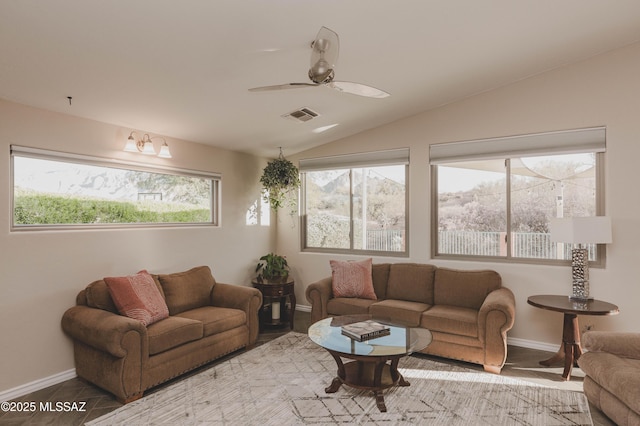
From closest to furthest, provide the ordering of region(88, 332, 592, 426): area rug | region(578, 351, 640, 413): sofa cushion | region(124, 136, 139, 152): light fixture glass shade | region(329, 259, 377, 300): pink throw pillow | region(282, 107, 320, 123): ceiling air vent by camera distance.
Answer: region(578, 351, 640, 413): sofa cushion → region(88, 332, 592, 426): area rug → region(124, 136, 139, 152): light fixture glass shade → region(282, 107, 320, 123): ceiling air vent → region(329, 259, 377, 300): pink throw pillow

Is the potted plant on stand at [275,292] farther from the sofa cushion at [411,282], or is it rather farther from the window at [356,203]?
the sofa cushion at [411,282]

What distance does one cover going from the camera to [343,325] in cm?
316

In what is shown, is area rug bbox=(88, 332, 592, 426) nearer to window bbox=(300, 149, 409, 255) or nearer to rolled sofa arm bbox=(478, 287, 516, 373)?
rolled sofa arm bbox=(478, 287, 516, 373)

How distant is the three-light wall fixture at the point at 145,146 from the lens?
11.8ft

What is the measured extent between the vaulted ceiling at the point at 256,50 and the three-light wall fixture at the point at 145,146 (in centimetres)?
13

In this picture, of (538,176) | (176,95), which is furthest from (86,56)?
(538,176)

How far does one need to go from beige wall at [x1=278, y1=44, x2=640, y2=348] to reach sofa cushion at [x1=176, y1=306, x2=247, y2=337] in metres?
2.23

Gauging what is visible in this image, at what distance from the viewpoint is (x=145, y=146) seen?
3.71 metres

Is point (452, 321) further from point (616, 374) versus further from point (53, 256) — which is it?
point (53, 256)

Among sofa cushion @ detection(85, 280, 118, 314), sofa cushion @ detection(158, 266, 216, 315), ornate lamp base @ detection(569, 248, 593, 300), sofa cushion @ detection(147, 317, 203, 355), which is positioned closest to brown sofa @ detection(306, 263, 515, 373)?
ornate lamp base @ detection(569, 248, 593, 300)

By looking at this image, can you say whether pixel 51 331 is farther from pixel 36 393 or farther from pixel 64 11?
pixel 64 11

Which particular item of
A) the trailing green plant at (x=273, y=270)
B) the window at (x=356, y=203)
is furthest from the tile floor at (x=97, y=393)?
the window at (x=356, y=203)

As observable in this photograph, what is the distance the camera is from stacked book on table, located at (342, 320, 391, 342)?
9.23ft

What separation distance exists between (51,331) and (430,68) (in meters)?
4.12
